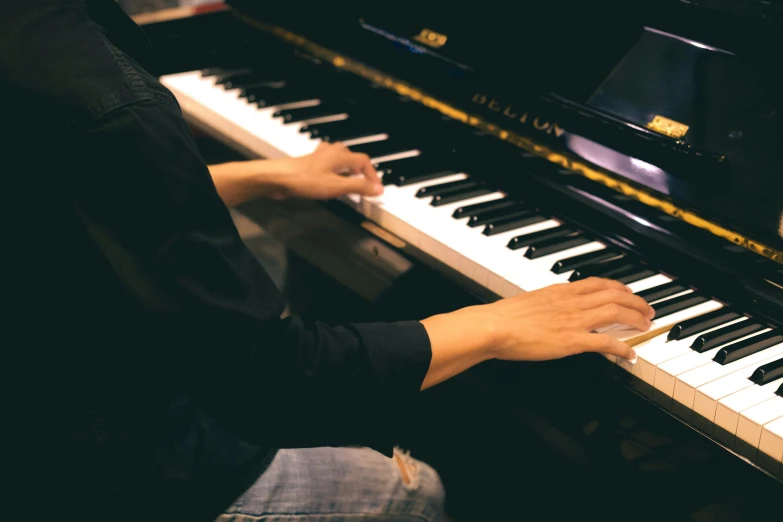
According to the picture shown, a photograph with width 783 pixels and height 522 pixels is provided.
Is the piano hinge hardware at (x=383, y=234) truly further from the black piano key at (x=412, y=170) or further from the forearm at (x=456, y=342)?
the forearm at (x=456, y=342)

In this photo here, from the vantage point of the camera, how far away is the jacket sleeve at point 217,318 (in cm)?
87

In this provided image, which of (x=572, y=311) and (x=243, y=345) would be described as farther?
(x=572, y=311)

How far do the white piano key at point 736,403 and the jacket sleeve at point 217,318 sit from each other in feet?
1.31

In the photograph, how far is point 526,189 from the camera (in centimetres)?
163

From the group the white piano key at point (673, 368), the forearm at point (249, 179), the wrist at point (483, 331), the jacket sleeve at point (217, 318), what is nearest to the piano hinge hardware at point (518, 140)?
the white piano key at point (673, 368)

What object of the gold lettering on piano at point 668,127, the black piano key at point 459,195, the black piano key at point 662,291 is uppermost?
the gold lettering on piano at point 668,127

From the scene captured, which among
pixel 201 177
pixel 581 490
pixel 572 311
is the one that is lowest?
pixel 581 490

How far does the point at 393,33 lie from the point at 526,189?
1.87ft

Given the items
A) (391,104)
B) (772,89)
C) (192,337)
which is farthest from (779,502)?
(391,104)

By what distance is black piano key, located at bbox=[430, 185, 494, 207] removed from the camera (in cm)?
163

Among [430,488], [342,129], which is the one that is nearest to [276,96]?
[342,129]

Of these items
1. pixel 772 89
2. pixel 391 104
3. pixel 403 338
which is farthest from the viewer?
pixel 391 104

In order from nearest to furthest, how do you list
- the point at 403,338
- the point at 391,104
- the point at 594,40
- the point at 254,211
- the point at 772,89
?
the point at 403,338 < the point at 772,89 < the point at 594,40 < the point at 391,104 < the point at 254,211

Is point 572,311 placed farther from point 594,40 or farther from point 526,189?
point 594,40
